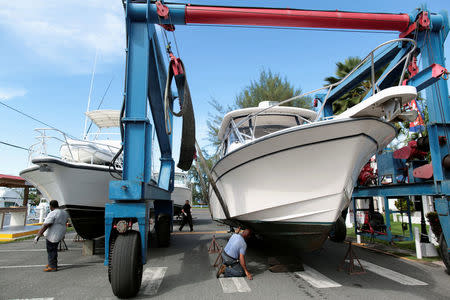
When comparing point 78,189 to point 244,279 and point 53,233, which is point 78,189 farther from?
point 244,279

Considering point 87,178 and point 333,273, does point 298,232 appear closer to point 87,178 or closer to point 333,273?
point 333,273

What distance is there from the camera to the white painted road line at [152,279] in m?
3.93

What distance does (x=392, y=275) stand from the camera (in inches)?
186

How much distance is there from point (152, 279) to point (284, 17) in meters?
5.20

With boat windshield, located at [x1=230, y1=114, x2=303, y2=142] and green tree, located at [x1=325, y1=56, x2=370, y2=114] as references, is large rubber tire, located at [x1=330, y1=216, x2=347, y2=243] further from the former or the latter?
green tree, located at [x1=325, y1=56, x2=370, y2=114]

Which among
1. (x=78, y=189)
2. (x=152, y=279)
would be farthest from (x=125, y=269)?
(x=78, y=189)

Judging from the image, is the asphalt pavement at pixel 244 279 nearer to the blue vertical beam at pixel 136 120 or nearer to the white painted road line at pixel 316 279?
the white painted road line at pixel 316 279

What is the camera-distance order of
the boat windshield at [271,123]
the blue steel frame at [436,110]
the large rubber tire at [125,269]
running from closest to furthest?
the large rubber tire at [125,269] → the blue steel frame at [436,110] → the boat windshield at [271,123]

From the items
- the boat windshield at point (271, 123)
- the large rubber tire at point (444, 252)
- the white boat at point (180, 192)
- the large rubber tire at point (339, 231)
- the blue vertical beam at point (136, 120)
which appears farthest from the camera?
the white boat at point (180, 192)

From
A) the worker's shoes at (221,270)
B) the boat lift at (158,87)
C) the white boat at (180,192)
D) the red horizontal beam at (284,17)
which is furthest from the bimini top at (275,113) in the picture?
the white boat at (180,192)

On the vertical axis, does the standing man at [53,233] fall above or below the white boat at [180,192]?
below

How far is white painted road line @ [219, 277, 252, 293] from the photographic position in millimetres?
3957

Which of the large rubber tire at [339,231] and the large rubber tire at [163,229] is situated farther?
the large rubber tire at [339,231]

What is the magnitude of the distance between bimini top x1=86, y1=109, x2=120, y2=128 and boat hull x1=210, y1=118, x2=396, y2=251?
275 inches
